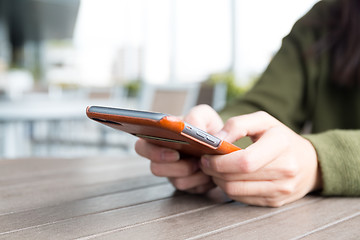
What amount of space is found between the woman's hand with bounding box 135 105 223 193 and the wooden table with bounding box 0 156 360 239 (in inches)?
0.6

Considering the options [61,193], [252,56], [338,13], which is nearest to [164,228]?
[61,193]

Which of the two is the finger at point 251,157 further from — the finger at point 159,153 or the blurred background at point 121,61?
the blurred background at point 121,61

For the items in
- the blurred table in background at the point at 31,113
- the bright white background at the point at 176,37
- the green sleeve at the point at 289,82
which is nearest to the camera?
the green sleeve at the point at 289,82

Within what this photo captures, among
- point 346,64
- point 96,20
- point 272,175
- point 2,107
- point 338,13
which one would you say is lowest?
point 2,107

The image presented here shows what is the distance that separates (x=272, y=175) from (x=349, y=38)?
0.53 metres

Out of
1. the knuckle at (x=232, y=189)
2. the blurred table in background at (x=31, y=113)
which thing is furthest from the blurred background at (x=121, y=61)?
the knuckle at (x=232, y=189)

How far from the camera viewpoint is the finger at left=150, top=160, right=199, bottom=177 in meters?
0.46

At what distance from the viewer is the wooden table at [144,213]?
0.33 meters

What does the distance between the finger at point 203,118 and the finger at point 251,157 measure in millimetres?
65

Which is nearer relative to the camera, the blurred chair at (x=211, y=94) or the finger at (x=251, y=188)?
the finger at (x=251, y=188)

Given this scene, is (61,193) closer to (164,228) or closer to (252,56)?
(164,228)

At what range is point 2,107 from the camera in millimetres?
1727

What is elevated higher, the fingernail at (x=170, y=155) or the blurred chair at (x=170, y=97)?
the fingernail at (x=170, y=155)

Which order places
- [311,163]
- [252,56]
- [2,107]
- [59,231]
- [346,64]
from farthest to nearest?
[252,56], [2,107], [346,64], [311,163], [59,231]
